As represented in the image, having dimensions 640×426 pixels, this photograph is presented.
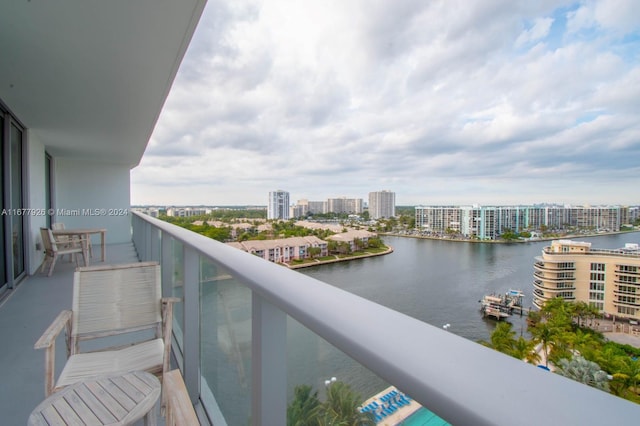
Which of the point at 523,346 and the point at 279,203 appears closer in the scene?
the point at 523,346

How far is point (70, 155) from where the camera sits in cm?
880

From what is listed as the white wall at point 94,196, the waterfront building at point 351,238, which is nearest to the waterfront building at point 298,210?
the waterfront building at point 351,238

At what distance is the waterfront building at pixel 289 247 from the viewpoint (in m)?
3.98

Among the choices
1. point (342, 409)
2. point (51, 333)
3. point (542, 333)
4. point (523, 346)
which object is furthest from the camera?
point (523, 346)

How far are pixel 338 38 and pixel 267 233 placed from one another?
640 cm

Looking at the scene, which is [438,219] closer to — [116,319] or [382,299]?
[382,299]

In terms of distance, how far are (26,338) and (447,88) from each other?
11.2 meters

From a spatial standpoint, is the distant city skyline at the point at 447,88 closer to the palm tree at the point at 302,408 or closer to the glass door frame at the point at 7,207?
the glass door frame at the point at 7,207

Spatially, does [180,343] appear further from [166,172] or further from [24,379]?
[166,172]

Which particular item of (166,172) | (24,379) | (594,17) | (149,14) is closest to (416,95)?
(594,17)

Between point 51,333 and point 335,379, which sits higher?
point 335,379

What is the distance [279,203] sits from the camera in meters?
11.0

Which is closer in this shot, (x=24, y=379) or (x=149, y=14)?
(x=24, y=379)

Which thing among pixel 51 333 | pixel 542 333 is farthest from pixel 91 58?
pixel 542 333
